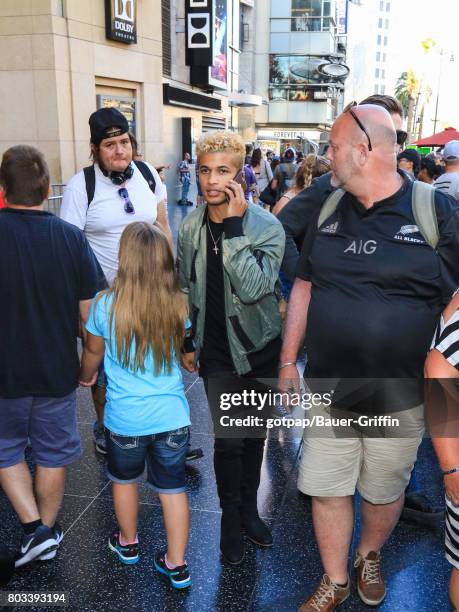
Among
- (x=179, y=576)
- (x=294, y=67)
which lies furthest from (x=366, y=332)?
(x=294, y=67)

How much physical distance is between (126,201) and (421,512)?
257 cm

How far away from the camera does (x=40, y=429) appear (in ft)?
9.48

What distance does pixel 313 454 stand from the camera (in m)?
2.56

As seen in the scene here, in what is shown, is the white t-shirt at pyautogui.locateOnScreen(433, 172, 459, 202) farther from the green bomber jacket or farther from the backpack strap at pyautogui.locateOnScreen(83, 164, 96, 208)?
the backpack strap at pyautogui.locateOnScreen(83, 164, 96, 208)

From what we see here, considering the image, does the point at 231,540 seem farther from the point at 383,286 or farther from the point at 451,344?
the point at 451,344

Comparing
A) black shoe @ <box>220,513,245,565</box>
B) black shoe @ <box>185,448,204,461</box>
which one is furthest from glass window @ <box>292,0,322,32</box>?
black shoe @ <box>220,513,245,565</box>

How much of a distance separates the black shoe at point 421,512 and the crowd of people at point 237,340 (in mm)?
459

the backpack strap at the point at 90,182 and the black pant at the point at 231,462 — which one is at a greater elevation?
the backpack strap at the point at 90,182

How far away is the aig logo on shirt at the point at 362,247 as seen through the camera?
2314 mm

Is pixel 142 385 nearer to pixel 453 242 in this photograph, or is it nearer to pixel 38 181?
pixel 38 181

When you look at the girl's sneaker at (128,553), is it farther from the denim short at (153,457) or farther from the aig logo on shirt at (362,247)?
the aig logo on shirt at (362,247)

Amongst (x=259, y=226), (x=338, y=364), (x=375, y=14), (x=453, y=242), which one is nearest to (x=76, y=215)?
(x=259, y=226)

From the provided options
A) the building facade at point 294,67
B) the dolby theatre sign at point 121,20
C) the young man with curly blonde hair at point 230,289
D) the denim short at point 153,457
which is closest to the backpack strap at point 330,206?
the young man with curly blonde hair at point 230,289

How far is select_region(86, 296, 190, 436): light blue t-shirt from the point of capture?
258 cm
